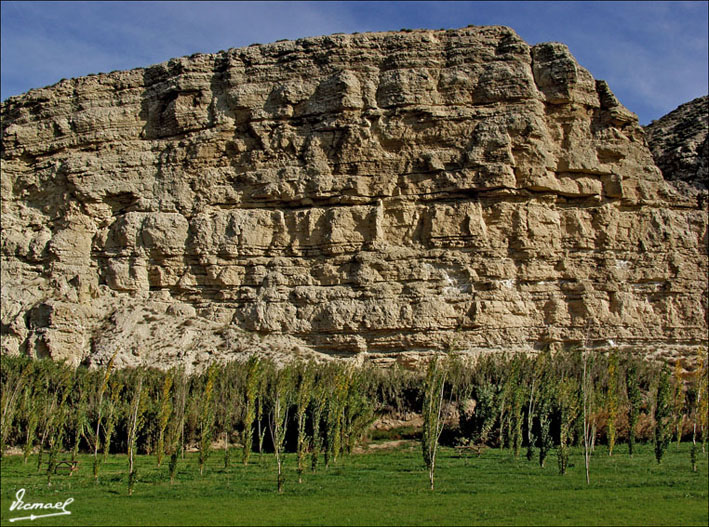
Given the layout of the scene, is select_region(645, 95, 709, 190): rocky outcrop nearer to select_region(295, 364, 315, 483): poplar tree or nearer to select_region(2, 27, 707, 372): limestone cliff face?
select_region(2, 27, 707, 372): limestone cliff face

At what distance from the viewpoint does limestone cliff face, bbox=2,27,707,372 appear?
39.4 m

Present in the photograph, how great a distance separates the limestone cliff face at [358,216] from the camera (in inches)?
1551

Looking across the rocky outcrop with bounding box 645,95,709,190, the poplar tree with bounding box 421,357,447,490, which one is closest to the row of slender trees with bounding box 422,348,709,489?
the poplar tree with bounding box 421,357,447,490

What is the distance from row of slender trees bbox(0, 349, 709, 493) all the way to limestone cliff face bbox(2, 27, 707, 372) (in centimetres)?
279

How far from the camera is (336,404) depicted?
27.6 m

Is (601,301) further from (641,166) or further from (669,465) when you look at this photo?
(669,465)

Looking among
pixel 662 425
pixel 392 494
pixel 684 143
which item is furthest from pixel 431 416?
A: pixel 684 143

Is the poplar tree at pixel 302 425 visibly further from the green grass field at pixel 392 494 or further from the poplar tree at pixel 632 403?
the poplar tree at pixel 632 403

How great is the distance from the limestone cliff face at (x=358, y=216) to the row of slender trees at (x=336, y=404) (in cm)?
279

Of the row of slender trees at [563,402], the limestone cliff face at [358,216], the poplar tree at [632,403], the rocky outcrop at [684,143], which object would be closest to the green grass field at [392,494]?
the poplar tree at [632,403]

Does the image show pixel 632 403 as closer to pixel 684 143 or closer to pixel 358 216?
pixel 358 216

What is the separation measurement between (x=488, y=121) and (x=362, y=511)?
1087 inches

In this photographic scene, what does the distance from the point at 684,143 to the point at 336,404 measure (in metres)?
30.9

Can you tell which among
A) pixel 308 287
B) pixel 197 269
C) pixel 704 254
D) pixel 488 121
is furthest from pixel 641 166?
pixel 197 269
